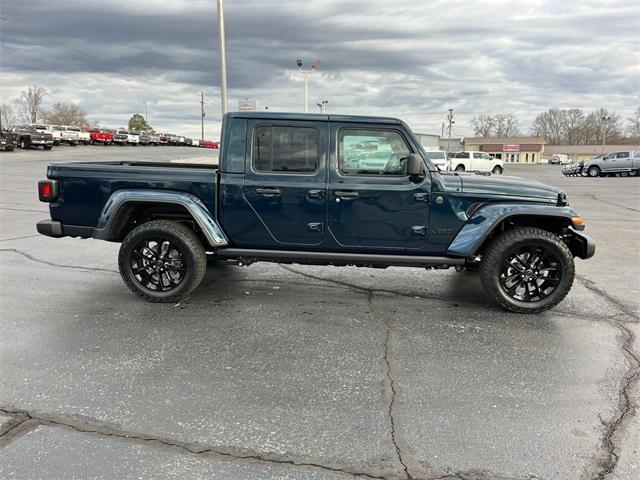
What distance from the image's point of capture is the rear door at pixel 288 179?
4.93 metres

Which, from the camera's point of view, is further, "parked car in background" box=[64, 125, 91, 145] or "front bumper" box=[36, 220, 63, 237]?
"parked car in background" box=[64, 125, 91, 145]

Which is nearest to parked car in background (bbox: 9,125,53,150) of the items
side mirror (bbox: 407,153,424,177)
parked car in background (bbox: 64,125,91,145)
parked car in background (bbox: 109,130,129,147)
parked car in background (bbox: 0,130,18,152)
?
parked car in background (bbox: 0,130,18,152)

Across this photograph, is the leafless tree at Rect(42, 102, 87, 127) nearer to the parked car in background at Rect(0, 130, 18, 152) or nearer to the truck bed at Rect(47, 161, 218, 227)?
the parked car in background at Rect(0, 130, 18, 152)

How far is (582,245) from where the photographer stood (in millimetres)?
5086

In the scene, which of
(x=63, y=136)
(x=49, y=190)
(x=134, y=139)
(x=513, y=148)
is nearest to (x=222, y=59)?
(x=49, y=190)

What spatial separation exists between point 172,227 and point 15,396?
2237 millimetres

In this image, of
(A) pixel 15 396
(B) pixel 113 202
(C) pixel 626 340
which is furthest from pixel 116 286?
(C) pixel 626 340

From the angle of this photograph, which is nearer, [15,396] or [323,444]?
[323,444]

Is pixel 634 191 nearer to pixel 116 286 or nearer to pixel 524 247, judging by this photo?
pixel 524 247

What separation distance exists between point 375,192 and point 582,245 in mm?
2237

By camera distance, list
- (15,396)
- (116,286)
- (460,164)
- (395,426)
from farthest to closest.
Result: (460,164), (116,286), (15,396), (395,426)

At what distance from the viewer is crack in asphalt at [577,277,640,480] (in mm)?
2578

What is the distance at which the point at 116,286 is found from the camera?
5.74m

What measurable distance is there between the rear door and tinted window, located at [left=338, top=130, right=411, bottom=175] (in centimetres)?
22
